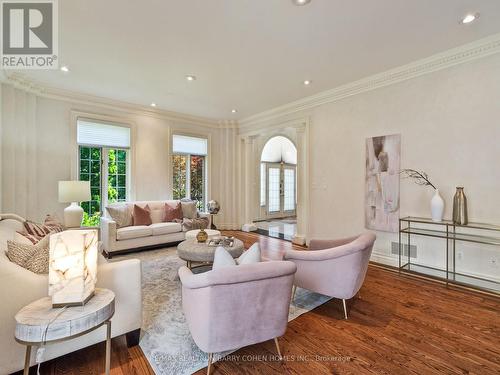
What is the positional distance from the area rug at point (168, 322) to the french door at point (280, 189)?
18.3ft

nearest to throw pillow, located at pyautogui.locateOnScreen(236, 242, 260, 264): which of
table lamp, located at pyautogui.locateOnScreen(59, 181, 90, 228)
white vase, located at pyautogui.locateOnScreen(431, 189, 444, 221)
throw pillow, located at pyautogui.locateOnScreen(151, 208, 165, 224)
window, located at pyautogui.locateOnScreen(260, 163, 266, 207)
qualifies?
white vase, located at pyautogui.locateOnScreen(431, 189, 444, 221)

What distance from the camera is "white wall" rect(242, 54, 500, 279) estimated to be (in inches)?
118

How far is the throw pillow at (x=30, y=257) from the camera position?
67.9 inches

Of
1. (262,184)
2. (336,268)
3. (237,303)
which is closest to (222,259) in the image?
(237,303)

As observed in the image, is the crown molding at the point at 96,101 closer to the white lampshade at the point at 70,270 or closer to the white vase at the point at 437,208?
the white lampshade at the point at 70,270

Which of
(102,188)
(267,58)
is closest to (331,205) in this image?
(267,58)

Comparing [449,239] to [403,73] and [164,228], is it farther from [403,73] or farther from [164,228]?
[164,228]

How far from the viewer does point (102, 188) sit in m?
5.16

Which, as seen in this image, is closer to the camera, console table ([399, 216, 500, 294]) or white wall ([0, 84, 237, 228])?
console table ([399, 216, 500, 294])

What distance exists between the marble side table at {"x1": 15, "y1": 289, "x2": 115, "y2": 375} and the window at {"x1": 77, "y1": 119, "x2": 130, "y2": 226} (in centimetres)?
403

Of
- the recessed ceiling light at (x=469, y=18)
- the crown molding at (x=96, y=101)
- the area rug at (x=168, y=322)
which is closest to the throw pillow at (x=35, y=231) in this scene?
the area rug at (x=168, y=322)

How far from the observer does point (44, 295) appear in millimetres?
1653

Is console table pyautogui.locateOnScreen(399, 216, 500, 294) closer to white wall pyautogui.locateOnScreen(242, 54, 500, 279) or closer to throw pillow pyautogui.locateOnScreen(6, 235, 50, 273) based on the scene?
white wall pyautogui.locateOnScreen(242, 54, 500, 279)

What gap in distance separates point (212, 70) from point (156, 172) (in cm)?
299
